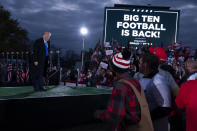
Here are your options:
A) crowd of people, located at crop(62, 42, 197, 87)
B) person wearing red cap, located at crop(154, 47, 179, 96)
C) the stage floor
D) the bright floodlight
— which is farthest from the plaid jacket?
the bright floodlight

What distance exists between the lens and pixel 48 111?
23.0 feet

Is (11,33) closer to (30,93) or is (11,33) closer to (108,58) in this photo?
(108,58)

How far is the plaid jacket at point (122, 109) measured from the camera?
100 inches

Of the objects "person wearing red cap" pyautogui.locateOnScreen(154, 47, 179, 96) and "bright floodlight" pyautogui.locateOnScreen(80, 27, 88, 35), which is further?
"bright floodlight" pyautogui.locateOnScreen(80, 27, 88, 35)

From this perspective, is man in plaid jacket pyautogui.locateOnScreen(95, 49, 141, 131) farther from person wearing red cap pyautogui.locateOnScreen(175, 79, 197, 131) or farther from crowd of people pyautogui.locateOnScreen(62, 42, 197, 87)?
crowd of people pyautogui.locateOnScreen(62, 42, 197, 87)

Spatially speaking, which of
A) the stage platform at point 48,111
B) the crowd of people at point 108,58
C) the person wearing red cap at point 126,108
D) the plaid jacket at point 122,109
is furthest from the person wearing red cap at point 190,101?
the crowd of people at point 108,58

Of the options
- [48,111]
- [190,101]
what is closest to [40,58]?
[48,111]

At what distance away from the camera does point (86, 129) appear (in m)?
7.94

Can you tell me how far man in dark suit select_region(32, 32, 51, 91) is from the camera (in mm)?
8594

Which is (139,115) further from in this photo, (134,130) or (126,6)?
(126,6)

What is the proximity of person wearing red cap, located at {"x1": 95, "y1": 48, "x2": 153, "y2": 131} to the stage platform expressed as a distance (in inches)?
117

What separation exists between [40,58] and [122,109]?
656 centimetres

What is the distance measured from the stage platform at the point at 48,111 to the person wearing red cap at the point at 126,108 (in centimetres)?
297

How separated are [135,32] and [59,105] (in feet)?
60.4
